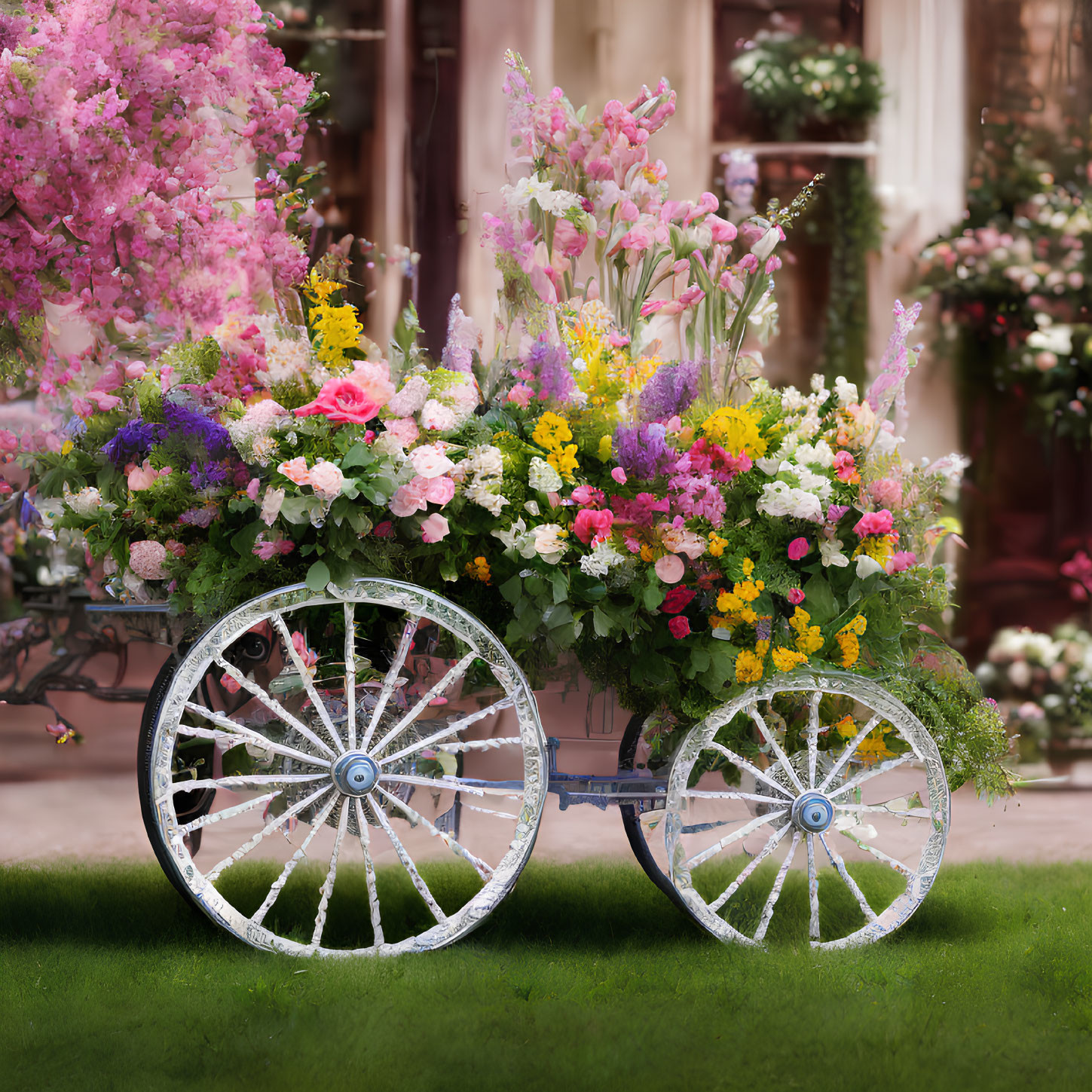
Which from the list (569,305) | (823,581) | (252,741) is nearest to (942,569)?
(823,581)

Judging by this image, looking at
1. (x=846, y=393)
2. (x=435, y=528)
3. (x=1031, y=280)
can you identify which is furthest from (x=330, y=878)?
(x=1031, y=280)

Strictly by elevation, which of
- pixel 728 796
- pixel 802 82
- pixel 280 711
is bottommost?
pixel 728 796

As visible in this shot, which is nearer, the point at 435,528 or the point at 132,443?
the point at 435,528

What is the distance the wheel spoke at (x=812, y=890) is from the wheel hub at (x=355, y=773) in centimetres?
99

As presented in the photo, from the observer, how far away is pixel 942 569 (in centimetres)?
250

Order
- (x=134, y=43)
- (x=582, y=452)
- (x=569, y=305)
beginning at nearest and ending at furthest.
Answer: (x=582, y=452)
(x=569, y=305)
(x=134, y=43)

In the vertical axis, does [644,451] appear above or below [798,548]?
above

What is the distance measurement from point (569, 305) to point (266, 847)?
1.48m

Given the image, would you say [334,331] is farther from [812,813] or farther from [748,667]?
[812,813]

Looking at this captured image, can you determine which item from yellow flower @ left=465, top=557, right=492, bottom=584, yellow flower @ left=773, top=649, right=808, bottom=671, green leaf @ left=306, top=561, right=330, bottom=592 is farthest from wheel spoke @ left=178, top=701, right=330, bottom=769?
yellow flower @ left=773, top=649, right=808, bottom=671

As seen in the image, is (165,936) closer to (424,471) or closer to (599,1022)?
(599,1022)

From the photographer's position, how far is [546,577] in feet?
7.24

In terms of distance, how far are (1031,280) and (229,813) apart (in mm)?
4031

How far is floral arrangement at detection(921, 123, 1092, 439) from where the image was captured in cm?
456
